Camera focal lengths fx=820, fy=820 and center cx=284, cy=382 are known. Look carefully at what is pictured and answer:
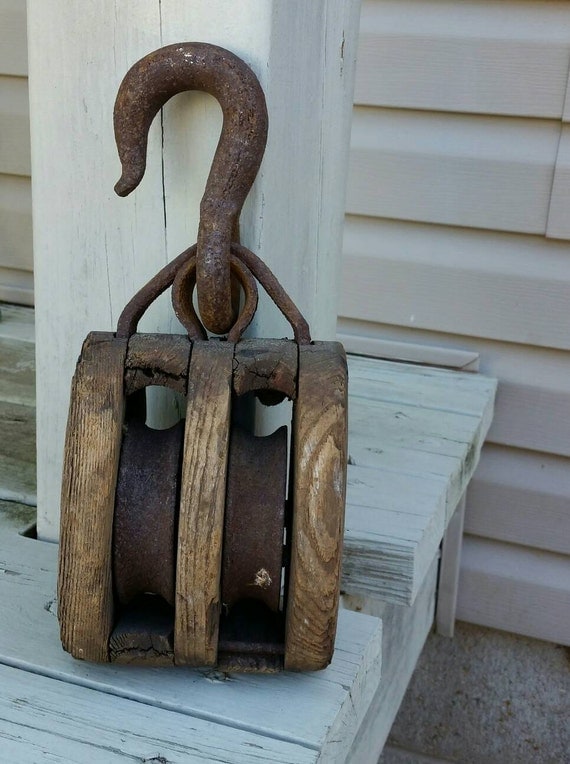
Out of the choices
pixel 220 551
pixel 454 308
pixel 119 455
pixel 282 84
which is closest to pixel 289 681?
pixel 220 551

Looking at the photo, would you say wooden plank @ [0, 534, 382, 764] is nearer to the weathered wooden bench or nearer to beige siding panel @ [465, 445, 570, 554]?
the weathered wooden bench

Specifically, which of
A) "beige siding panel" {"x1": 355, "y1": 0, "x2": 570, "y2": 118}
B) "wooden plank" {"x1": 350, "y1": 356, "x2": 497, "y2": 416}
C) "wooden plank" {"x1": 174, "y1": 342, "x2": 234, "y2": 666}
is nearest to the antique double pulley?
"wooden plank" {"x1": 174, "y1": 342, "x2": 234, "y2": 666}

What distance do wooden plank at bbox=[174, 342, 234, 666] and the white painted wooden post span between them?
198mm

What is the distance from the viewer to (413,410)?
1.65 m

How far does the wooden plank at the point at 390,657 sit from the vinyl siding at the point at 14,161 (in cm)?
138

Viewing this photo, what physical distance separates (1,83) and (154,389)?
1.67m

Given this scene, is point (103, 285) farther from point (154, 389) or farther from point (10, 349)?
point (10, 349)

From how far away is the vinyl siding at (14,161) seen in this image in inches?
87.3

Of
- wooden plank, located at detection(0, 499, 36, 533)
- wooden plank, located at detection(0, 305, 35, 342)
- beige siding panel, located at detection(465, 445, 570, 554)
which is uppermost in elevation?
wooden plank, located at detection(0, 499, 36, 533)

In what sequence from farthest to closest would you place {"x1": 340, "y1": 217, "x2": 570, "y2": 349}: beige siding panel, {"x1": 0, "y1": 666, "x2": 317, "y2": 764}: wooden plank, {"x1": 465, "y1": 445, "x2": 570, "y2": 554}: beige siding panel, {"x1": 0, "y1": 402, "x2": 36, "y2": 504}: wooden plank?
{"x1": 465, "y1": 445, "x2": 570, "y2": 554}: beige siding panel → {"x1": 340, "y1": 217, "x2": 570, "y2": 349}: beige siding panel → {"x1": 0, "y1": 402, "x2": 36, "y2": 504}: wooden plank → {"x1": 0, "y1": 666, "x2": 317, "y2": 764}: wooden plank

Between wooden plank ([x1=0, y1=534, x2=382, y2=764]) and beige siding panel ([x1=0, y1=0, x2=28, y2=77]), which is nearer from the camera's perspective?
wooden plank ([x1=0, y1=534, x2=382, y2=764])

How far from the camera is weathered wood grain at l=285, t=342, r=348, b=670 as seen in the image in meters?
0.78

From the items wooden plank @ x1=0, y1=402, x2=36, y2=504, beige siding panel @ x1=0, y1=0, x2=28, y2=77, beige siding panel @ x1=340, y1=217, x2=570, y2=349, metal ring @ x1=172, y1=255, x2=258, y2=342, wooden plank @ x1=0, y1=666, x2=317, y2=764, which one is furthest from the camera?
beige siding panel @ x1=0, y1=0, x2=28, y2=77

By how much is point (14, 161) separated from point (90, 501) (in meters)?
1.77
